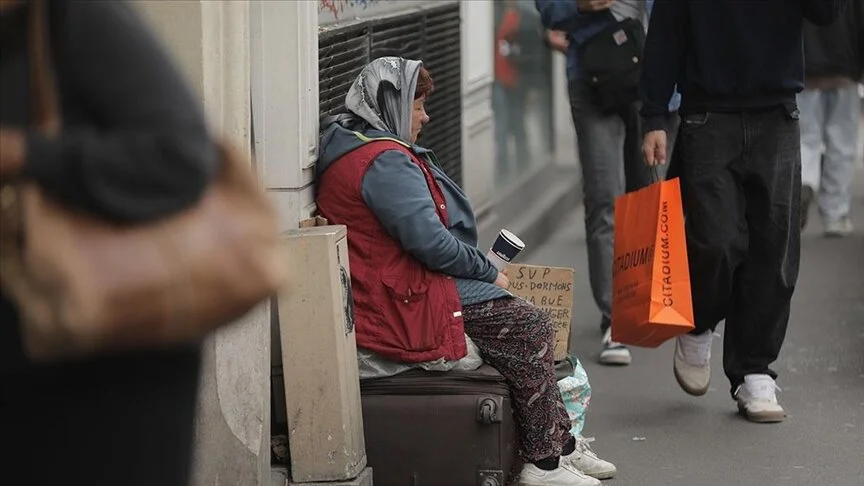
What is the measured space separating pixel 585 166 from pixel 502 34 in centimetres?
360

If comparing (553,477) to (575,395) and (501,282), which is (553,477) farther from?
(501,282)

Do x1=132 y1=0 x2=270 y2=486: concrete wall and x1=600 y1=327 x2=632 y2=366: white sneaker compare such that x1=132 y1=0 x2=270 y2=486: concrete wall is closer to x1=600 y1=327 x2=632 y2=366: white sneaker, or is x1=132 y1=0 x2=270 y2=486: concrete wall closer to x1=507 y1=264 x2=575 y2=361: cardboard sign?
x1=507 y1=264 x2=575 y2=361: cardboard sign

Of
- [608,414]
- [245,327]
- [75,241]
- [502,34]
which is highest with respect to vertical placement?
[502,34]

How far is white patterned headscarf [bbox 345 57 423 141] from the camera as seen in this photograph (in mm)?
4840

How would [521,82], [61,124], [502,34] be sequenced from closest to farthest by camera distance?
[61,124], [502,34], [521,82]

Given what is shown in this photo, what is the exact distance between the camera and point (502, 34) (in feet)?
34.2

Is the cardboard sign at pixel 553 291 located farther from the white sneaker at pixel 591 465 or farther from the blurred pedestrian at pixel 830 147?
the blurred pedestrian at pixel 830 147

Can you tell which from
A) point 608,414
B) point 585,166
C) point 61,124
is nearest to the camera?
point 61,124

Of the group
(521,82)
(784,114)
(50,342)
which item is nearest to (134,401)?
(50,342)

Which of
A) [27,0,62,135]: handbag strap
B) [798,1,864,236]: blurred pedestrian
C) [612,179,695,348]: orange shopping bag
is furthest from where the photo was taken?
[798,1,864,236]: blurred pedestrian

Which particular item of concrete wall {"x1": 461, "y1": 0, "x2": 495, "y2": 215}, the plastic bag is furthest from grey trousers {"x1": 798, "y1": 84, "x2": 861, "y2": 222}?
the plastic bag

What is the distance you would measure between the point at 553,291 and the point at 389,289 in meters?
0.96

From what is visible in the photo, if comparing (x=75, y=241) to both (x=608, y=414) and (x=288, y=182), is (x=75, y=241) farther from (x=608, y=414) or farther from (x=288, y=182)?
(x=608, y=414)

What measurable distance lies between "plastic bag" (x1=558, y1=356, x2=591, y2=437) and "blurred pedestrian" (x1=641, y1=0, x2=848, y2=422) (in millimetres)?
634
